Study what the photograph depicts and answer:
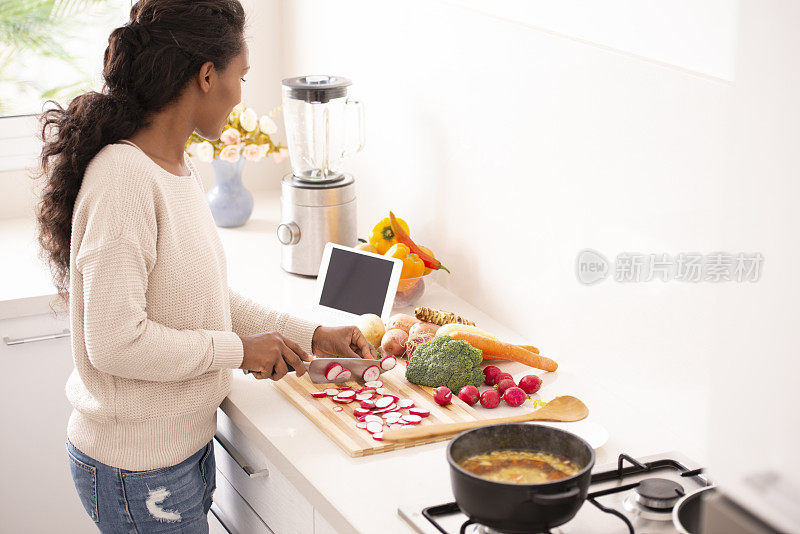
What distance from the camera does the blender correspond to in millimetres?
2105

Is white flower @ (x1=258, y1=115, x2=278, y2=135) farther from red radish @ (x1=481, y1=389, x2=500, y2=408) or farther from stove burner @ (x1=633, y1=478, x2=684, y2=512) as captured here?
stove burner @ (x1=633, y1=478, x2=684, y2=512)

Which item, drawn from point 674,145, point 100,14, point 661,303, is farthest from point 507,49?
point 100,14

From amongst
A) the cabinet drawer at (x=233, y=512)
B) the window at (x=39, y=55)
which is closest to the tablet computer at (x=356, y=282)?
the cabinet drawer at (x=233, y=512)

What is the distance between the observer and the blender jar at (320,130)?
7.14 ft

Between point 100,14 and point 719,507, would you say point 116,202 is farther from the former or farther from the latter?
point 100,14

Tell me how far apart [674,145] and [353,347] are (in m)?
0.62

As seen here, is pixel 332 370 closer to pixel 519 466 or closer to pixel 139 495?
pixel 139 495

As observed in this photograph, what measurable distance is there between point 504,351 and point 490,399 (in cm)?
16

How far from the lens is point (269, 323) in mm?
1627

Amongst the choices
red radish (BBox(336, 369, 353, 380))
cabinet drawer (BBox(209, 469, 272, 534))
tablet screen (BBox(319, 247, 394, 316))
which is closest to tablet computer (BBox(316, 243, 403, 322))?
tablet screen (BBox(319, 247, 394, 316))

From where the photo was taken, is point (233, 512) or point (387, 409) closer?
point (387, 409)

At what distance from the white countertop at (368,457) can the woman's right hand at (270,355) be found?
0.21 feet

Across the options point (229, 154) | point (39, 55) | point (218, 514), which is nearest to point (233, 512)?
point (218, 514)

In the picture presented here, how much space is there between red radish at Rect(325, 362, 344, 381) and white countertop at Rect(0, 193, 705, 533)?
8cm
